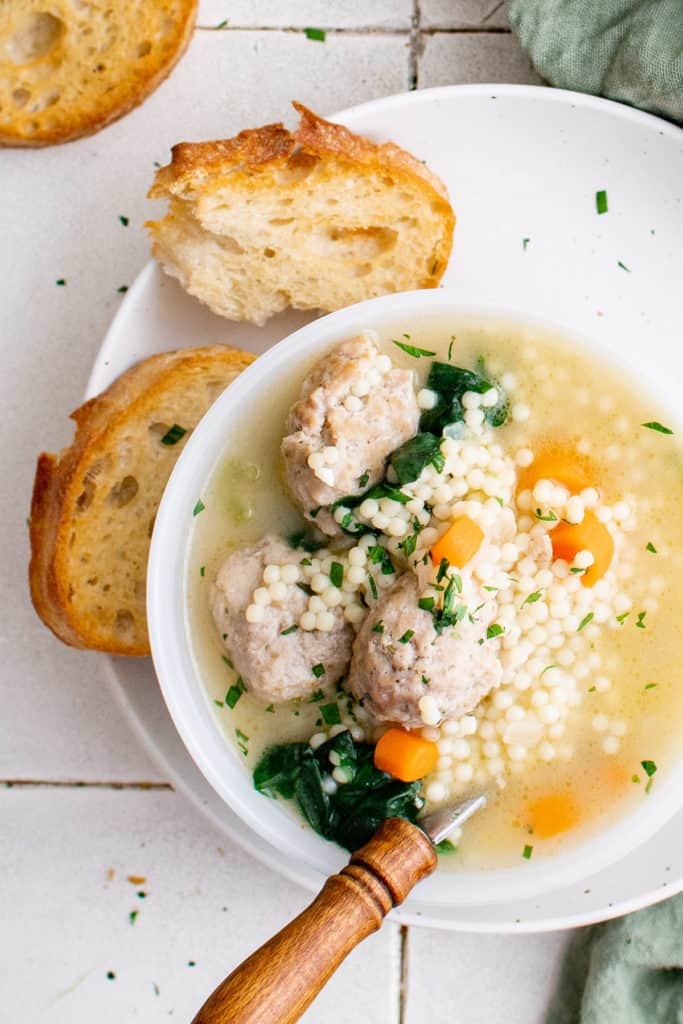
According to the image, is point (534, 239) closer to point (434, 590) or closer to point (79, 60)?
point (434, 590)

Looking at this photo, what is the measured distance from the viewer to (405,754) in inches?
66.9

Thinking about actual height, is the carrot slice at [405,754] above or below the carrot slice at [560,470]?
below

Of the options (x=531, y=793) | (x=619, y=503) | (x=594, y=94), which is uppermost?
(x=594, y=94)

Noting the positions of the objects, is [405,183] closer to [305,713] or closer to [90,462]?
[90,462]

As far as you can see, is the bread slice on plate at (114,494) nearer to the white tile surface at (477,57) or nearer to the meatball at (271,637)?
the meatball at (271,637)

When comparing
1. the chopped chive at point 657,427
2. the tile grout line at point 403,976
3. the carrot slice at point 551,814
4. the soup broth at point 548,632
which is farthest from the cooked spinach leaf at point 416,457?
the tile grout line at point 403,976

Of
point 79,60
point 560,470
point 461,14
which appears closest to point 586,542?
point 560,470

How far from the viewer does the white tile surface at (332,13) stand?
2205 millimetres

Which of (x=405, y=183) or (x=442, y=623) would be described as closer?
(x=442, y=623)

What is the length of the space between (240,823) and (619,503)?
920 mm

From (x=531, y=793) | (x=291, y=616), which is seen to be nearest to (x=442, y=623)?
(x=291, y=616)

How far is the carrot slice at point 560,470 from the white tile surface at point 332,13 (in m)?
1.00

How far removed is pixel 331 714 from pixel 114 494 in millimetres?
603

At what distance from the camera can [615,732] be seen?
180 cm
